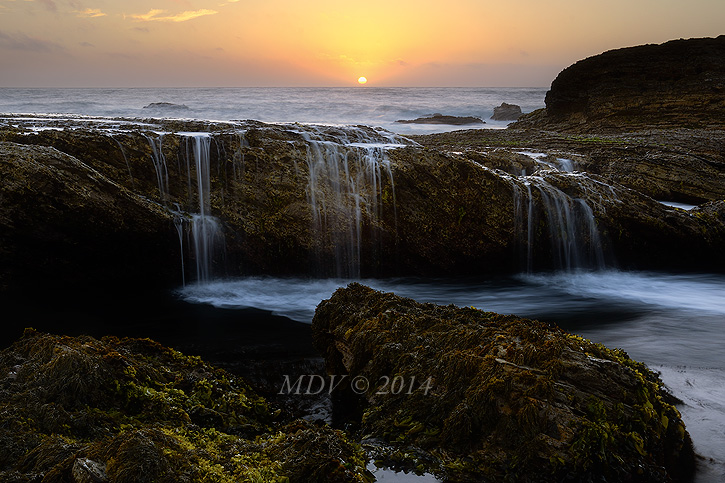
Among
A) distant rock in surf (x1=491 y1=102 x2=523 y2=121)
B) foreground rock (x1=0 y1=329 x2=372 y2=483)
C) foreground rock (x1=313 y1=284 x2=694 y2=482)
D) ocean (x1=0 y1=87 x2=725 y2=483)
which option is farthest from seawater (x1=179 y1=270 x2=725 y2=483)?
distant rock in surf (x1=491 y1=102 x2=523 y2=121)

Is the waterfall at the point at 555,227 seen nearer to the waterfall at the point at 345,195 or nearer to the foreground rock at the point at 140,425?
the waterfall at the point at 345,195

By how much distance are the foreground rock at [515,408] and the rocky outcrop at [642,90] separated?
2155cm

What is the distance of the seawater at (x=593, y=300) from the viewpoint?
6.43 metres

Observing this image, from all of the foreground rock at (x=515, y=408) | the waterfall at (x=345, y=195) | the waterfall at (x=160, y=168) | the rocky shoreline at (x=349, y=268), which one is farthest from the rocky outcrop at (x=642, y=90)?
the foreground rock at (x=515, y=408)

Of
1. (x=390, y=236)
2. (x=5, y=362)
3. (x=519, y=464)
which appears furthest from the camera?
(x=390, y=236)

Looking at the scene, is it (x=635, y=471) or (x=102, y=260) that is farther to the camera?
(x=102, y=260)

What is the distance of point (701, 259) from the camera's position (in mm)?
9414

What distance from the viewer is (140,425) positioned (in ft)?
9.67

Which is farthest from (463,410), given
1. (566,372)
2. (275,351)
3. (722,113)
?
(722,113)

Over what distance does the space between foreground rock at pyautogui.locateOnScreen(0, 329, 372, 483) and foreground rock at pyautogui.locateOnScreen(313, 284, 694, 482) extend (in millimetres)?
551

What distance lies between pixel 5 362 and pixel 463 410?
10.2 ft

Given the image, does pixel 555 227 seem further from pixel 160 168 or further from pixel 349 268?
pixel 160 168

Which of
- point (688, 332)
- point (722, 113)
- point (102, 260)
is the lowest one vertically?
point (688, 332)

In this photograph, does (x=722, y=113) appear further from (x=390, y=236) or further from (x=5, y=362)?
(x=5, y=362)
